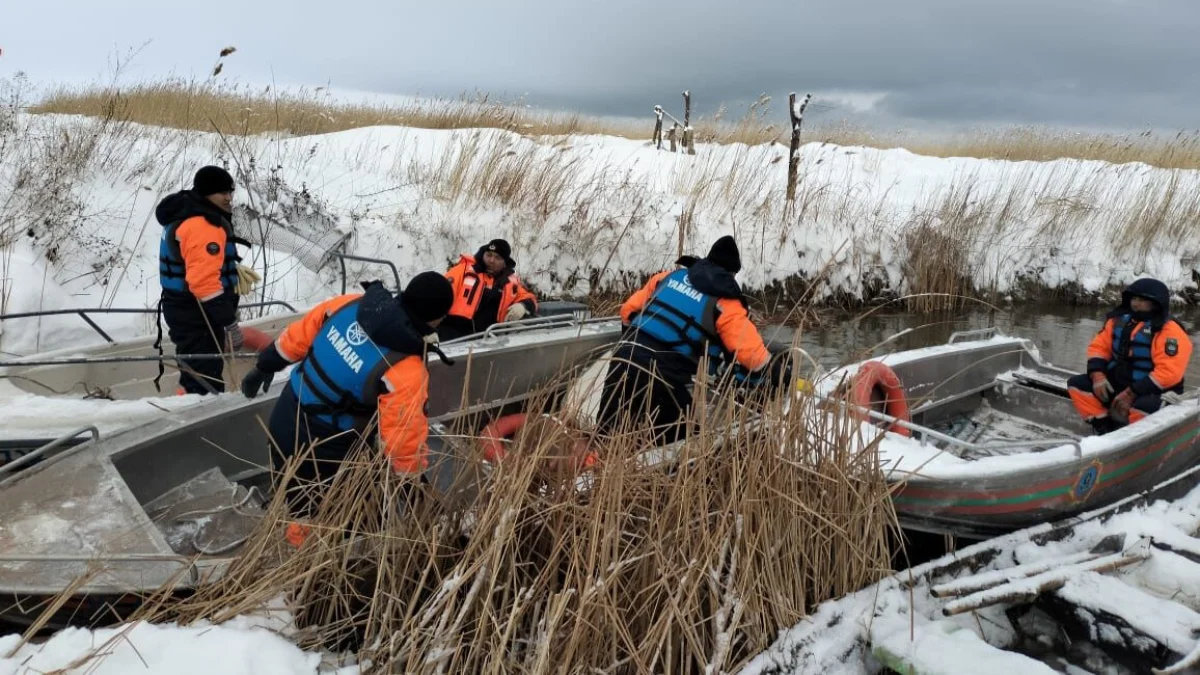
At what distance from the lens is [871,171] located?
14141mm

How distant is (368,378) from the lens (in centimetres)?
301

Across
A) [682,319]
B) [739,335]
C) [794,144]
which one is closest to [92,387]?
[682,319]

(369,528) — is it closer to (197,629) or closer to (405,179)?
(197,629)

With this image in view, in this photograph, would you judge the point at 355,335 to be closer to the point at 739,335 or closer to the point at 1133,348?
the point at 739,335

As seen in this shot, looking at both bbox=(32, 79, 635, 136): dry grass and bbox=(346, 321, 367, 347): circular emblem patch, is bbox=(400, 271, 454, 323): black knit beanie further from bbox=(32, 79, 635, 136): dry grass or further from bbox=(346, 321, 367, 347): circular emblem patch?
bbox=(32, 79, 635, 136): dry grass

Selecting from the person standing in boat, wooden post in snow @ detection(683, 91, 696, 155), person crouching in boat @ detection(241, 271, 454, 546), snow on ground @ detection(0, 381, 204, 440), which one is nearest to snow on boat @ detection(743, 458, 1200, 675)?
person crouching in boat @ detection(241, 271, 454, 546)

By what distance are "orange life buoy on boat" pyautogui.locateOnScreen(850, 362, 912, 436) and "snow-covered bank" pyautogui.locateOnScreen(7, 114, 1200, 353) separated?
4.33 m

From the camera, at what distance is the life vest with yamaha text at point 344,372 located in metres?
3.02

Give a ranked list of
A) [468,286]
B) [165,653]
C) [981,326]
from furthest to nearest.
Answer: [981,326]
[468,286]
[165,653]

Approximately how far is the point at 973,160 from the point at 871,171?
2975mm

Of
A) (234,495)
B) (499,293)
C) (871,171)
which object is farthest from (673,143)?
(234,495)

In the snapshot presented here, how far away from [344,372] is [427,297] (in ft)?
1.51

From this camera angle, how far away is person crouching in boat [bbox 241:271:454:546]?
2877mm

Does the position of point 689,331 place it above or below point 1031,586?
above
